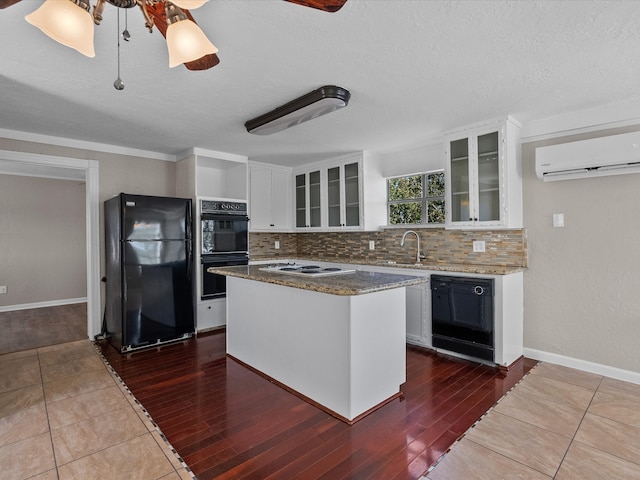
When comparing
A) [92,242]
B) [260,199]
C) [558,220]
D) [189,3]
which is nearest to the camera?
[189,3]

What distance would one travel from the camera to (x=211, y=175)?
5.05 m

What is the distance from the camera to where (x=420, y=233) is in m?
4.34

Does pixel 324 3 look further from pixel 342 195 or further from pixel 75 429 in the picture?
pixel 342 195

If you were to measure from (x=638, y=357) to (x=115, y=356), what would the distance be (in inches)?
186

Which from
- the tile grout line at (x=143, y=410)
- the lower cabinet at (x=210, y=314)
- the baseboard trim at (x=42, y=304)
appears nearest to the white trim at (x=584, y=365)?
the tile grout line at (x=143, y=410)

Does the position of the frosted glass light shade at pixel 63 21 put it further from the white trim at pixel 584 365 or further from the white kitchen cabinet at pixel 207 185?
the white trim at pixel 584 365

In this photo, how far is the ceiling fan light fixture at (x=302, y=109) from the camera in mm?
2586

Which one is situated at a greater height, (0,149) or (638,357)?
(0,149)

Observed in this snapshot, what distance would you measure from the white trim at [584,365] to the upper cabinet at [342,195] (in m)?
2.26

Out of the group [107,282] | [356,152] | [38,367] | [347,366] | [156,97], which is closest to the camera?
[347,366]

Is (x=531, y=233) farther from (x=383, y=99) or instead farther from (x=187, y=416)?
(x=187, y=416)

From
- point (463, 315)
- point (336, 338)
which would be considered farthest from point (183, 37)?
point (463, 315)

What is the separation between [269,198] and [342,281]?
3.21 m

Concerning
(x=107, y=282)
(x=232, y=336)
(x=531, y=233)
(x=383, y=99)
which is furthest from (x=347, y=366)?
(x=107, y=282)
